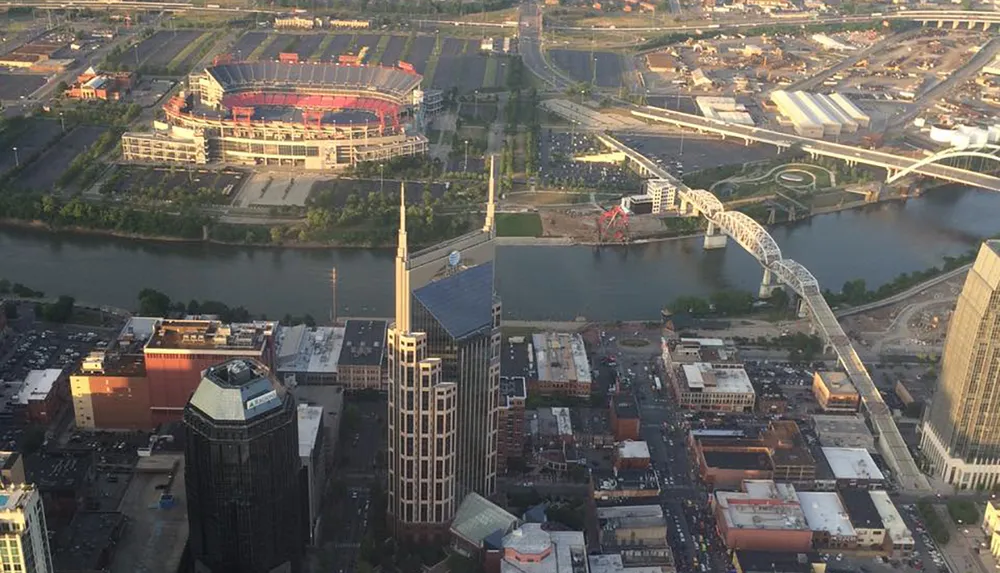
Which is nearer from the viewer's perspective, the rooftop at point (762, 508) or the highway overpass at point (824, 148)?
the rooftop at point (762, 508)

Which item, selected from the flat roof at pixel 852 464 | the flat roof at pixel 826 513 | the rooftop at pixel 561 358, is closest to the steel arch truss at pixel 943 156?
the rooftop at pixel 561 358

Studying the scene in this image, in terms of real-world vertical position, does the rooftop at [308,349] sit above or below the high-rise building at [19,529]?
below

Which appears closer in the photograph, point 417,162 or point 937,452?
point 937,452

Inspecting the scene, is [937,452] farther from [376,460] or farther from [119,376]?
[119,376]

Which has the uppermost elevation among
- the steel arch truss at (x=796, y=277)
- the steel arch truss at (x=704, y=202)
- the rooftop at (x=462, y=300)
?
the rooftop at (x=462, y=300)

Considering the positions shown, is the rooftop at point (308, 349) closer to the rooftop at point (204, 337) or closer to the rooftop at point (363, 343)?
the rooftop at point (363, 343)

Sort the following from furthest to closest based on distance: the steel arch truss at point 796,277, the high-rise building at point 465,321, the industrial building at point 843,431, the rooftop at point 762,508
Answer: the steel arch truss at point 796,277 → the industrial building at point 843,431 → the rooftop at point 762,508 → the high-rise building at point 465,321

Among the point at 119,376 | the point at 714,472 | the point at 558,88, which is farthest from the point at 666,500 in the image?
the point at 558,88
